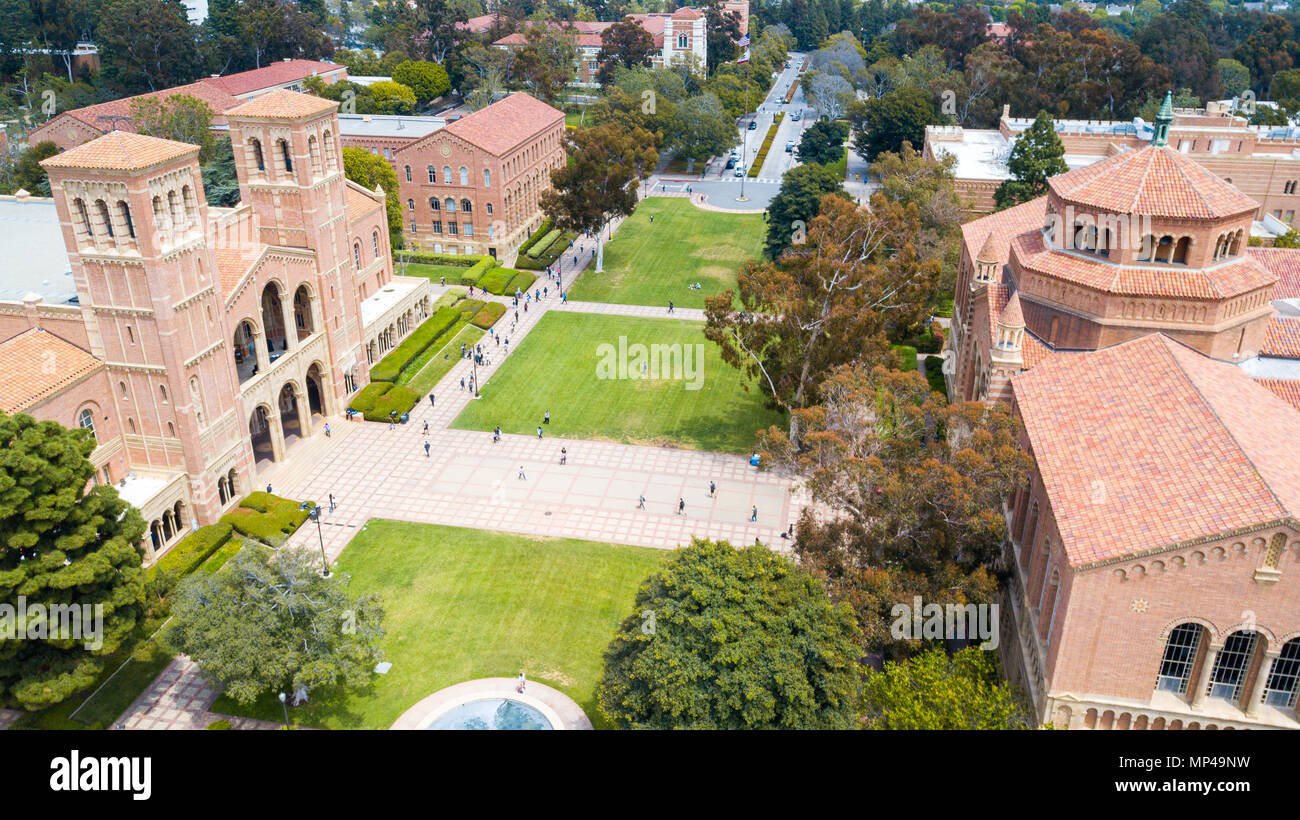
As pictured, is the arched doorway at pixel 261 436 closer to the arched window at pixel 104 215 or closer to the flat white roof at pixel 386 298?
the flat white roof at pixel 386 298

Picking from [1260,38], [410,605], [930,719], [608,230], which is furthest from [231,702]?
[1260,38]

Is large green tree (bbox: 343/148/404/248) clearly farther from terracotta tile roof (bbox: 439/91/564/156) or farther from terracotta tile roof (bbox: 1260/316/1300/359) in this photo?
terracotta tile roof (bbox: 1260/316/1300/359)

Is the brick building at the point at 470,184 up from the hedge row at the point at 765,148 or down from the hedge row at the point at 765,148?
up

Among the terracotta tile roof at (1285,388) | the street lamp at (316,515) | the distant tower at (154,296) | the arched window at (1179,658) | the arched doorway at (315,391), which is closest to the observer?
the arched window at (1179,658)

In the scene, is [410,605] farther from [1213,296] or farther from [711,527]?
[1213,296]

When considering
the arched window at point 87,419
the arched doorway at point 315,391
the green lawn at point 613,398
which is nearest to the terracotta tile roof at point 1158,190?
the green lawn at point 613,398

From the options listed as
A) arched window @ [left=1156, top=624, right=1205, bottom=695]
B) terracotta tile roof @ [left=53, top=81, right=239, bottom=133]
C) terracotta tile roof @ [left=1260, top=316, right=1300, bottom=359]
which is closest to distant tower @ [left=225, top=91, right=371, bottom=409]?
terracotta tile roof @ [left=53, top=81, right=239, bottom=133]
